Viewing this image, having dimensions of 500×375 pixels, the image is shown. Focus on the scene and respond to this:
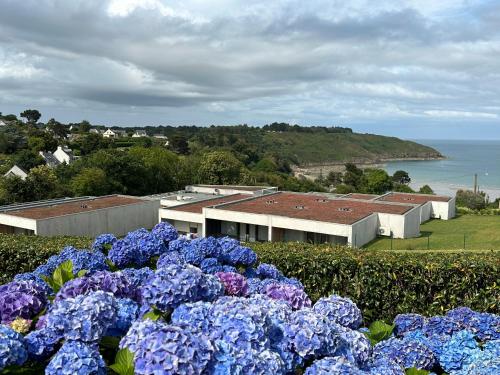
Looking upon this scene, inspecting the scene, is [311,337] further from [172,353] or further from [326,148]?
[326,148]

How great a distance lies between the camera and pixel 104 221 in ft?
96.0

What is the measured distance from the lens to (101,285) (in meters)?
3.13

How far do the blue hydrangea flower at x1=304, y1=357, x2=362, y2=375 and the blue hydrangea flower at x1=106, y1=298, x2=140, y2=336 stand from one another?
46.3 inches

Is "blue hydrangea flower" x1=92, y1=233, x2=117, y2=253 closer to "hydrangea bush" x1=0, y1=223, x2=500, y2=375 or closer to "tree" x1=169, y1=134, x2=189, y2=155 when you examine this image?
"hydrangea bush" x1=0, y1=223, x2=500, y2=375

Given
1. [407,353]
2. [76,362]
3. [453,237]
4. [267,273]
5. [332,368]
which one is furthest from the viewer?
[453,237]

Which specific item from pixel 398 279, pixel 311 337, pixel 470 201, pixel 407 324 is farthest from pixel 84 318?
pixel 470 201

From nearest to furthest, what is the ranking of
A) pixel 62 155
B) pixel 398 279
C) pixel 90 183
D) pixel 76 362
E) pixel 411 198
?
pixel 76 362, pixel 398 279, pixel 411 198, pixel 90 183, pixel 62 155

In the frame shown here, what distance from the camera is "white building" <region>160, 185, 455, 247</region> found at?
25.6m

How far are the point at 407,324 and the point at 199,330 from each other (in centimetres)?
267

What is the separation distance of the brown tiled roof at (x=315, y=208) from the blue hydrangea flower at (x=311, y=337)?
23100 millimetres

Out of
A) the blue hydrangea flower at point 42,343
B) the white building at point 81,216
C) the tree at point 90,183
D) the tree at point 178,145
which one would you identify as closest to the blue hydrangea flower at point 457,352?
the blue hydrangea flower at point 42,343

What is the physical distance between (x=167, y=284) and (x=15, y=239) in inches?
444

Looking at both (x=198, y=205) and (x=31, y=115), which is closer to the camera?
(x=198, y=205)

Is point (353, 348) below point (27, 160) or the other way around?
the other way around
